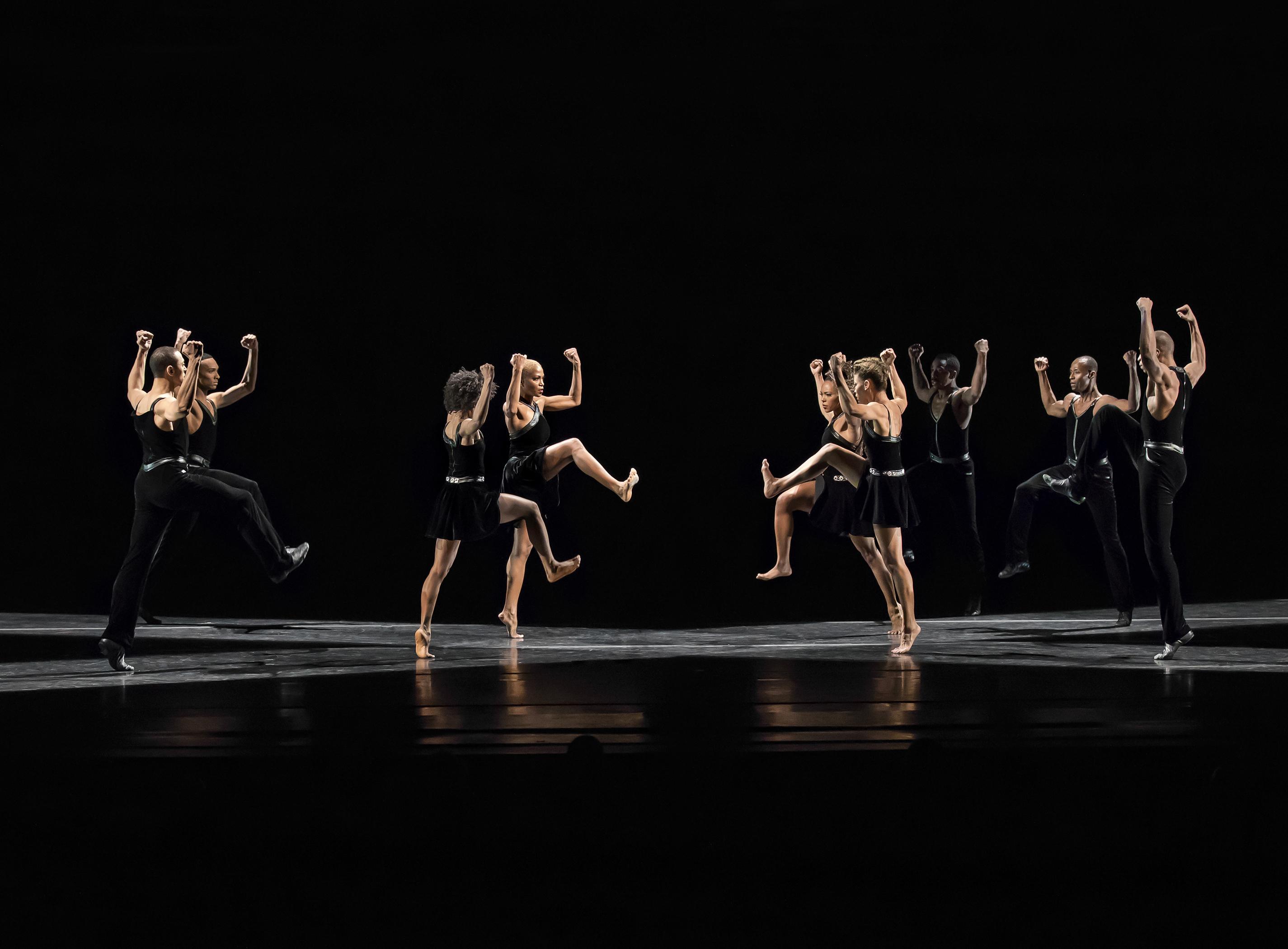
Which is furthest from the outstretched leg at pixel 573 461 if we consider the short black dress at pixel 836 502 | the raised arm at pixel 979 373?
the raised arm at pixel 979 373

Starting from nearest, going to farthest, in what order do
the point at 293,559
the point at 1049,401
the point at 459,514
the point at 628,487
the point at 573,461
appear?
the point at 459,514
the point at 293,559
the point at 628,487
the point at 573,461
the point at 1049,401

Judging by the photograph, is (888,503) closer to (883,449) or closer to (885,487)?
(885,487)

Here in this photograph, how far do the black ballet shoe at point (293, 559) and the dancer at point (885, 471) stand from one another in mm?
2675

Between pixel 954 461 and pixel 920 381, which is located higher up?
pixel 920 381

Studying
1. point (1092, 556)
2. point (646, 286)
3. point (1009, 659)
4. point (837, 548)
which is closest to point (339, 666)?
point (1009, 659)

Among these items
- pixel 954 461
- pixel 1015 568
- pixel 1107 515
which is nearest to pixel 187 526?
pixel 954 461

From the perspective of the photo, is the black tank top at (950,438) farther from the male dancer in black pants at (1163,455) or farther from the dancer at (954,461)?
the male dancer in black pants at (1163,455)

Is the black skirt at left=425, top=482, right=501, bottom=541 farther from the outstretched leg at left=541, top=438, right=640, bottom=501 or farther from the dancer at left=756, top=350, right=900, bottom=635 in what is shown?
the dancer at left=756, top=350, right=900, bottom=635

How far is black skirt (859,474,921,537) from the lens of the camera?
6.72 m

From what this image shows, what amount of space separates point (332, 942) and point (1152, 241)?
7952mm

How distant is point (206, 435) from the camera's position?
7.54 m

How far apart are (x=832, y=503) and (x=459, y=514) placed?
202 centimetres

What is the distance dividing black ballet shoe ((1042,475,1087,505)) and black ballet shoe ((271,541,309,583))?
156 inches

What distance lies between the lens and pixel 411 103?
30.3 ft
